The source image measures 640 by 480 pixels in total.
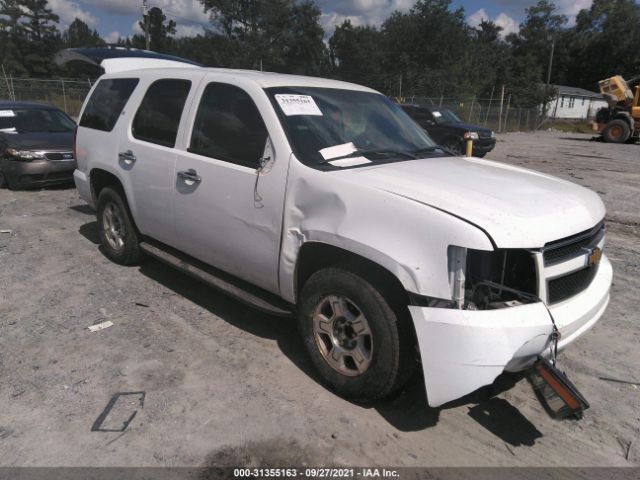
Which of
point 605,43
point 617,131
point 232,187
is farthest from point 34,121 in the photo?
point 605,43

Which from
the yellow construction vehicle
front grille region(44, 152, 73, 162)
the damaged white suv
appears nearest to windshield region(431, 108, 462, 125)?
front grille region(44, 152, 73, 162)

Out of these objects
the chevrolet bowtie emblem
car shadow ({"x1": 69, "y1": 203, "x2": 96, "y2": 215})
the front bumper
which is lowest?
car shadow ({"x1": 69, "y1": 203, "x2": 96, "y2": 215})

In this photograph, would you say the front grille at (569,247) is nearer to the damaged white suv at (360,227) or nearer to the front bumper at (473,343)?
the damaged white suv at (360,227)

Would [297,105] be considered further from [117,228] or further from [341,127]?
[117,228]

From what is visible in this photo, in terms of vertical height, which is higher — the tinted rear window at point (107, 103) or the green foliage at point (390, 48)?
the green foliage at point (390, 48)

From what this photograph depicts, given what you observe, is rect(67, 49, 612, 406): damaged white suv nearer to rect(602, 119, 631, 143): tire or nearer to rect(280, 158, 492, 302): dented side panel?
rect(280, 158, 492, 302): dented side panel

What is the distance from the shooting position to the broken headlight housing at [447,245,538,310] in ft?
8.21

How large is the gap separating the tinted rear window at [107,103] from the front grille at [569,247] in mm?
4002

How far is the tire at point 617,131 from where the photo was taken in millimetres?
23688

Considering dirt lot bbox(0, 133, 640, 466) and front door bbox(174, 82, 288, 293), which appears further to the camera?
front door bbox(174, 82, 288, 293)

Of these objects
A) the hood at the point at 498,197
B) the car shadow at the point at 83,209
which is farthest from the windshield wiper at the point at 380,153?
the car shadow at the point at 83,209

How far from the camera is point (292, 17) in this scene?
65.1 meters

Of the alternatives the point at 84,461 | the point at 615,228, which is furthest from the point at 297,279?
the point at 615,228

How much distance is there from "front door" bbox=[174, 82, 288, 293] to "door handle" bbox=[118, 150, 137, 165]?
800 millimetres
